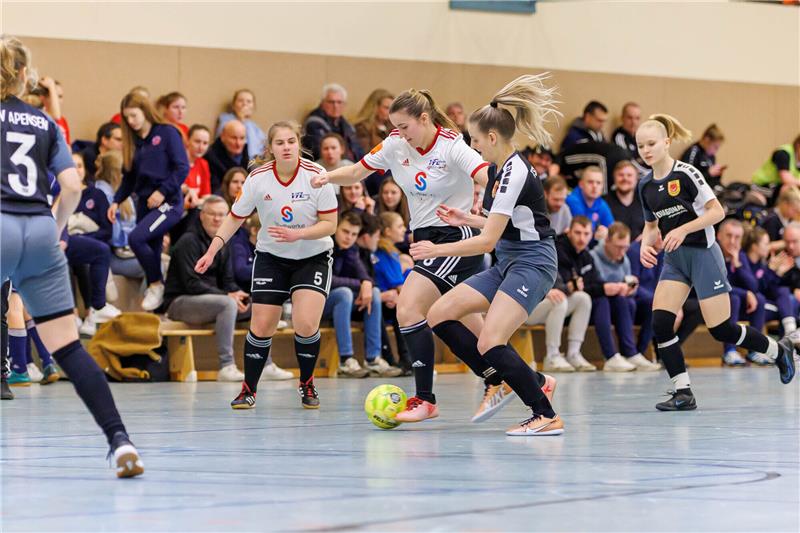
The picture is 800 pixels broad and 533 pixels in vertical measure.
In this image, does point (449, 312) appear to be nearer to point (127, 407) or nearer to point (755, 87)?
point (127, 407)

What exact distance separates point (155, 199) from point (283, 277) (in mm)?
4235

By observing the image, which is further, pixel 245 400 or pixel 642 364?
pixel 642 364

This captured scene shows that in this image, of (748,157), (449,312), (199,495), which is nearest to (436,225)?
(449,312)

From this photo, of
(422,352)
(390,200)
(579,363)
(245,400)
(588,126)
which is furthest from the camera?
(588,126)

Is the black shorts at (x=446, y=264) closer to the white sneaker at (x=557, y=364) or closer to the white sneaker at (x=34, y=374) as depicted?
the white sneaker at (x=34, y=374)

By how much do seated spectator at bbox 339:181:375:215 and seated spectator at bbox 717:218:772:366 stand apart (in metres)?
4.48

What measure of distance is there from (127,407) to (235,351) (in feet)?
13.9

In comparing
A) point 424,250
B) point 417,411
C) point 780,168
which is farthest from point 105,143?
point 780,168

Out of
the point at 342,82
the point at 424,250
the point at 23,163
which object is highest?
the point at 342,82

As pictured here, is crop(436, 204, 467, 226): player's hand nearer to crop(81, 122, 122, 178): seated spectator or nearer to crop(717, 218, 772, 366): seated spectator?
crop(81, 122, 122, 178): seated spectator

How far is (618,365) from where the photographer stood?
1338 cm

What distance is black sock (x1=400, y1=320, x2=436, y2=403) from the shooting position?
23.2 ft

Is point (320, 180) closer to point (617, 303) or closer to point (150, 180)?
point (150, 180)

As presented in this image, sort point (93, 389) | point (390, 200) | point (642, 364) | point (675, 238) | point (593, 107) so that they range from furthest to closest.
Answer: point (593, 107) < point (642, 364) < point (390, 200) < point (675, 238) < point (93, 389)
